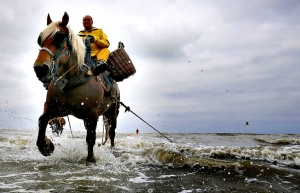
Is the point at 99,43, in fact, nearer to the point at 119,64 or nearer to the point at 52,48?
the point at 119,64

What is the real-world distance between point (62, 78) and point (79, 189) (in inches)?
80.3

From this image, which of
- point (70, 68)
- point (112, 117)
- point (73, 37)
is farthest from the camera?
point (112, 117)

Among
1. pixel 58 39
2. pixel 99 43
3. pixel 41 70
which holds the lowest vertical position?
pixel 41 70

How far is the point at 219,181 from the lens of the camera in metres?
3.39

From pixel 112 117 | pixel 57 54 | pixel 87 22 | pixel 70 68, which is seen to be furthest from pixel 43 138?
pixel 112 117

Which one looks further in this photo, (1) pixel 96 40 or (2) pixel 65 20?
(1) pixel 96 40

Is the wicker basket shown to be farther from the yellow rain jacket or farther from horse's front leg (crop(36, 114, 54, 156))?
horse's front leg (crop(36, 114, 54, 156))

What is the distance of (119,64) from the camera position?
5824 mm

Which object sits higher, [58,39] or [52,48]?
[58,39]

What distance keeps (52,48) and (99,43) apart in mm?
1885

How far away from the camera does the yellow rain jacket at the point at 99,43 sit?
16.7ft

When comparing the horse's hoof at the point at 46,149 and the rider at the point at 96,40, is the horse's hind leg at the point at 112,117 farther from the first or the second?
the horse's hoof at the point at 46,149

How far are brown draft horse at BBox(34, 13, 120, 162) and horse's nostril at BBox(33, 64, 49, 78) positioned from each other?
13 mm

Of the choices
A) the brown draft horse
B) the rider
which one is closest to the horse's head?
the brown draft horse
